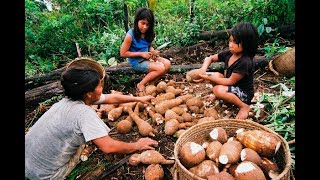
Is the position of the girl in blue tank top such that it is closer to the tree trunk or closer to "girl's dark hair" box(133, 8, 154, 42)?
"girl's dark hair" box(133, 8, 154, 42)

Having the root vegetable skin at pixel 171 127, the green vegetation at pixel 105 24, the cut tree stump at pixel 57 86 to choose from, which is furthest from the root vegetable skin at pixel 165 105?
the green vegetation at pixel 105 24

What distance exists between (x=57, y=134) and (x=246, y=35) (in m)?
1.93

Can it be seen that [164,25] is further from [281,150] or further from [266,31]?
[281,150]

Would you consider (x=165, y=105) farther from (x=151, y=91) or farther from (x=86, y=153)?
(x=86, y=153)

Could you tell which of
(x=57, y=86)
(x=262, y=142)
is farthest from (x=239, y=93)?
(x=57, y=86)

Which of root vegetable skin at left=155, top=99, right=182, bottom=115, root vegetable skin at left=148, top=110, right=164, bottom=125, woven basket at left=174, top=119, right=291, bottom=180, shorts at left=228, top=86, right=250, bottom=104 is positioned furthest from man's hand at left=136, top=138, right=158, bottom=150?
shorts at left=228, top=86, right=250, bottom=104

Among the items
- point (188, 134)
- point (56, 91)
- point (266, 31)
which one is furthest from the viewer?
point (266, 31)

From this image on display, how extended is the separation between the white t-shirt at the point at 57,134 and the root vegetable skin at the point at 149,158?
1.57ft

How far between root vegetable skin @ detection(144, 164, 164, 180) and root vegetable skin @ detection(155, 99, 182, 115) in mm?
889

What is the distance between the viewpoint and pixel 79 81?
6.41ft

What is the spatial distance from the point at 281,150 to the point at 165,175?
0.94 meters

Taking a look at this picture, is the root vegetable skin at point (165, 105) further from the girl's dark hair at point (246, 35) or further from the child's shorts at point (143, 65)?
the girl's dark hair at point (246, 35)
